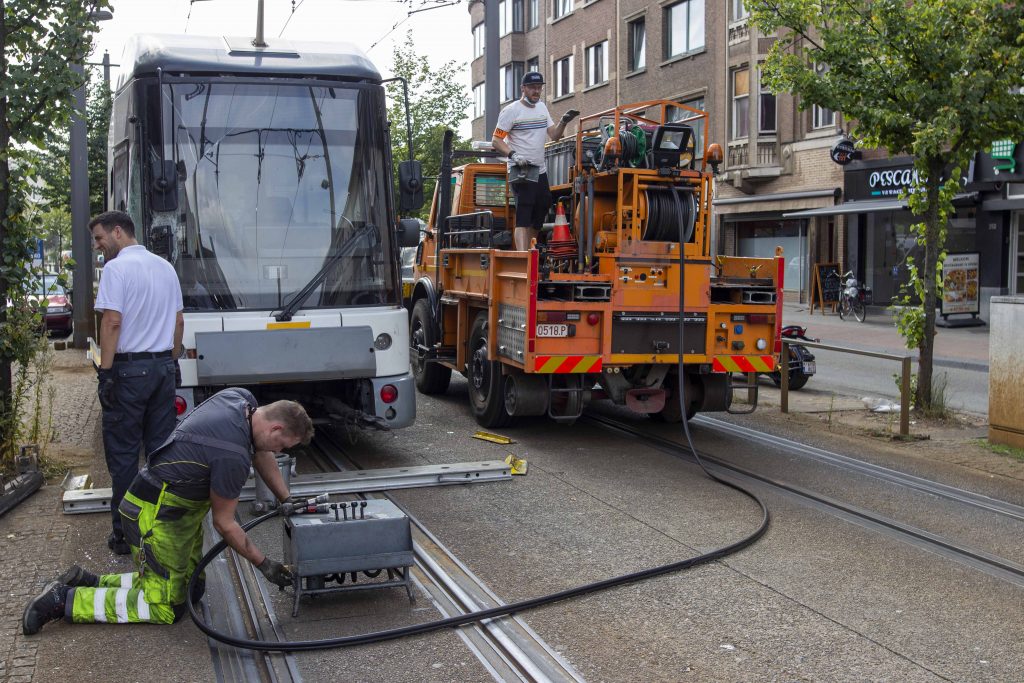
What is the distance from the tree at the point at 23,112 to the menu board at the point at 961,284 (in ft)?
63.6

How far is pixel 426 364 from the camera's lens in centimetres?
1304

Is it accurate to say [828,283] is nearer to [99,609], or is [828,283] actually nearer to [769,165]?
[769,165]

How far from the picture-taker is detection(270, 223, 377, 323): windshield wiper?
327 inches

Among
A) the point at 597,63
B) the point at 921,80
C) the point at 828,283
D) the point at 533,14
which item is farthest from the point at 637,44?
the point at 921,80

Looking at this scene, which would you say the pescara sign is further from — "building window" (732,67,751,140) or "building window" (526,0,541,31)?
"building window" (526,0,541,31)

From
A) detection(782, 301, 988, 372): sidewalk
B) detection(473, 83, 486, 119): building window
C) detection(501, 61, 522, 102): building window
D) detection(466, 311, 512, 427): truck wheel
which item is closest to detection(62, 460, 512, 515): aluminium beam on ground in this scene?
detection(466, 311, 512, 427): truck wheel

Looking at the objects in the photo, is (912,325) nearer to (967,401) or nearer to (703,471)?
(967,401)

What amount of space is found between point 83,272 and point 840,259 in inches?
740

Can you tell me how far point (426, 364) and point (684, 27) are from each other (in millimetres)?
23551

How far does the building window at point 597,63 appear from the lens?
38.2 metres

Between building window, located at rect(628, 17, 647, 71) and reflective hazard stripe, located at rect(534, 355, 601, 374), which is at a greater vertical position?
building window, located at rect(628, 17, 647, 71)

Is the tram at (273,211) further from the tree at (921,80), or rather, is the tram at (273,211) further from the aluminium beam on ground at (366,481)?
the tree at (921,80)

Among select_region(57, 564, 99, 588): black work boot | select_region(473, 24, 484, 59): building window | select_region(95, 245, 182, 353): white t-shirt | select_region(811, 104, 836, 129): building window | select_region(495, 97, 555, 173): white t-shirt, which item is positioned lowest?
select_region(57, 564, 99, 588): black work boot

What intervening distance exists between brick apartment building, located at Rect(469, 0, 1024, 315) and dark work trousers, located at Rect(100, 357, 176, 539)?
711 inches
